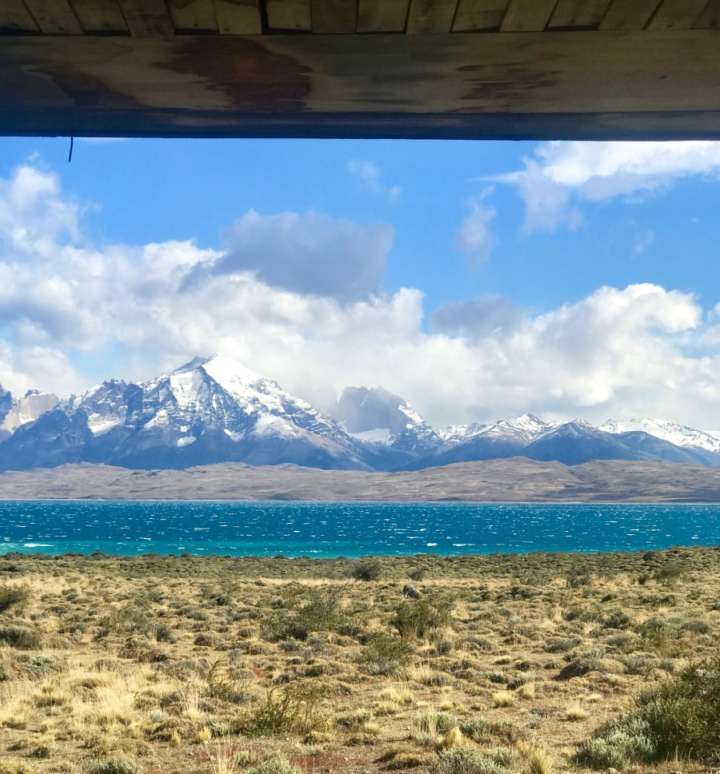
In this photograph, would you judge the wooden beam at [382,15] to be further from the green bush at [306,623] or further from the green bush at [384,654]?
the green bush at [306,623]

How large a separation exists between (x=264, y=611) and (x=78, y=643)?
6.74m

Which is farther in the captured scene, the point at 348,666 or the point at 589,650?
the point at 589,650

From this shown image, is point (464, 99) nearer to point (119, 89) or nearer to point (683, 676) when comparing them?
point (119, 89)

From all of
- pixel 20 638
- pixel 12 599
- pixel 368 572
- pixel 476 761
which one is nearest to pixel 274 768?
pixel 476 761

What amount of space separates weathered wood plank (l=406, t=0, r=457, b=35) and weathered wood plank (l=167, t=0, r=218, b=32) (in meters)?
0.50

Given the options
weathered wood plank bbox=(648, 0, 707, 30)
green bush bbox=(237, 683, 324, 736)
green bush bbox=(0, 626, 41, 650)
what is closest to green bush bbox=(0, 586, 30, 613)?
green bush bbox=(0, 626, 41, 650)

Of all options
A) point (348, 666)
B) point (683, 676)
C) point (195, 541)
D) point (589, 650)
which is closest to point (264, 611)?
point (348, 666)

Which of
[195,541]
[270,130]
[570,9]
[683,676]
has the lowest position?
[195,541]

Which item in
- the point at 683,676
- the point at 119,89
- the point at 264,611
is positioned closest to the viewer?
the point at 119,89

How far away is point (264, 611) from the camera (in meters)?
23.8

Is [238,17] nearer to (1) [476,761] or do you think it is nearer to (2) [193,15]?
(2) [193,15]

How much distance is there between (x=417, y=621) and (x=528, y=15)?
18644mm

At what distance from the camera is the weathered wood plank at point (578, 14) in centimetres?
190

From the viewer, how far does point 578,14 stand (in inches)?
76.0
